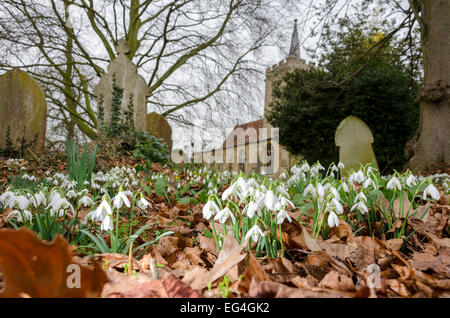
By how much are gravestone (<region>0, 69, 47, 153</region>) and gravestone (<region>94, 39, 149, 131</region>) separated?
1566 millimetres

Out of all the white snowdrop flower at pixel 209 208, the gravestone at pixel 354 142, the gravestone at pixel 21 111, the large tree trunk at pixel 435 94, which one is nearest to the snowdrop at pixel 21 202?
the white snowdrop flower at pixel 209 208

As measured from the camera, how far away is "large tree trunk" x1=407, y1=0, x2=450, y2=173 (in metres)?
5.61

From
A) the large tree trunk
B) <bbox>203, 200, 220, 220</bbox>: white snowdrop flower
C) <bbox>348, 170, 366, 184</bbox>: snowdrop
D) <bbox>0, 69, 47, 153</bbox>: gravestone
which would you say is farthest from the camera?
<bbox>0, 69, 47, 153</bbox>: gravestone

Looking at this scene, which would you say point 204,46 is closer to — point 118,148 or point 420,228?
point 118,148

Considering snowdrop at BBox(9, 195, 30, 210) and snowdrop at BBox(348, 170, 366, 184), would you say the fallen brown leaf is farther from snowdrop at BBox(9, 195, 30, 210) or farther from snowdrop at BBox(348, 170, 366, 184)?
snowdrop at BBox(348, 170, 366, 184)

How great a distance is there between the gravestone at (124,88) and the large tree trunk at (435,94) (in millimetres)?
6810

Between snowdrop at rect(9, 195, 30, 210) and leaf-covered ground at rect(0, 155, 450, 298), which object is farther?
snowdrop at rect(9, 195, 30, 210)

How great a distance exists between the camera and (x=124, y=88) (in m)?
7.96

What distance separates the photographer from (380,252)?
1.20 m

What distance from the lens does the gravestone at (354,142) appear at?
6.61 m

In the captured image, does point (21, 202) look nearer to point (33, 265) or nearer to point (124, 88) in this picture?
point (33, 265)

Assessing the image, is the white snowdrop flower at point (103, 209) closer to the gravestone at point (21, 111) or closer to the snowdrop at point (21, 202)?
the snowdrop at point (21, 202)

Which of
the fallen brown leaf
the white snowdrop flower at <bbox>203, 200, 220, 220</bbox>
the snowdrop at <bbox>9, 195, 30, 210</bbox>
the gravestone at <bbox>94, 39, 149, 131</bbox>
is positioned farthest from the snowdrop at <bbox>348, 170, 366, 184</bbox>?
the gravestone at <bbox>94, 39, 149, 131</bbox>

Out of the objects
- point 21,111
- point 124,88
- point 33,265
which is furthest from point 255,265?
point 124,88
